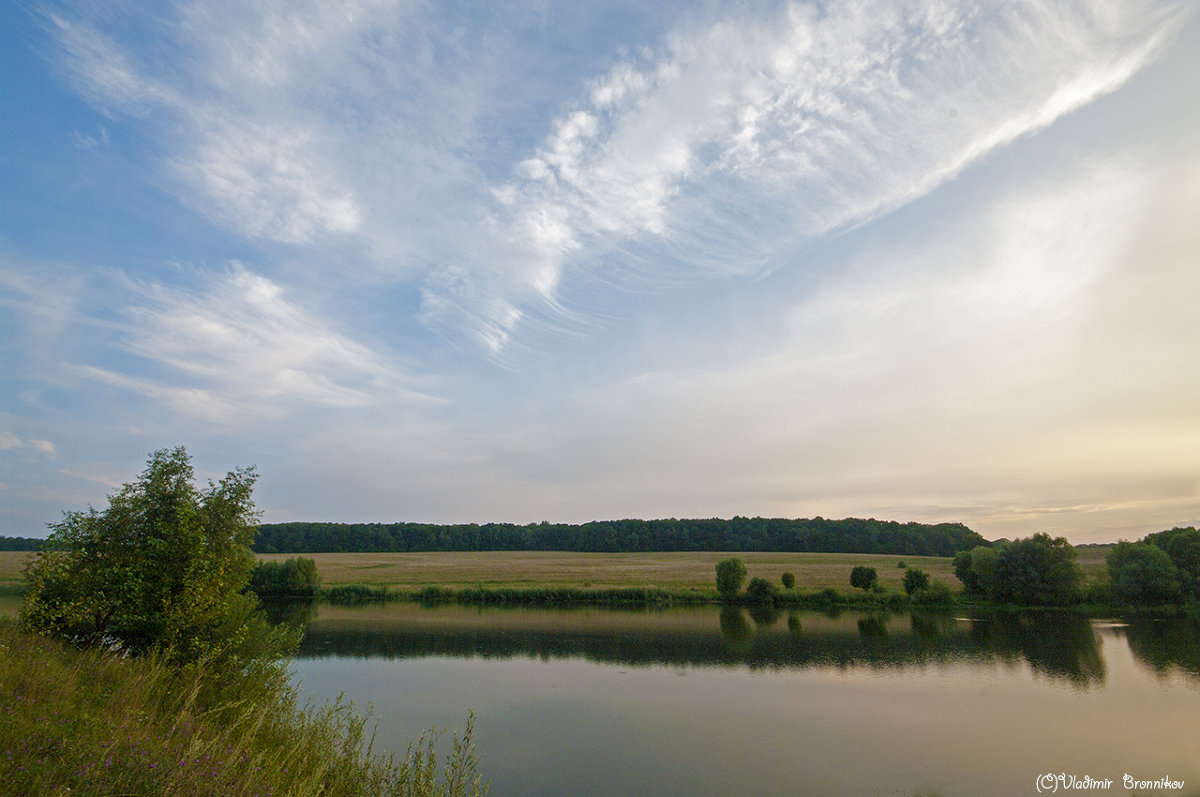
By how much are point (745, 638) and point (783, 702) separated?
1484 centimetres

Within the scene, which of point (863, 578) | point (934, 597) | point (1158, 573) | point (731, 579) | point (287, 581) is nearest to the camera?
point (1158, 573)

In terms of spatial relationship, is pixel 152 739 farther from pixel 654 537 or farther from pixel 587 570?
pixel 654 537

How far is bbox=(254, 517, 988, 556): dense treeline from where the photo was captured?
101938mm

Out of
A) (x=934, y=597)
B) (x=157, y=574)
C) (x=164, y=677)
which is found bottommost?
(x=934, y=597)

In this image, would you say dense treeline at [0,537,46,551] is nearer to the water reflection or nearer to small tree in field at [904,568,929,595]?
the water reflection

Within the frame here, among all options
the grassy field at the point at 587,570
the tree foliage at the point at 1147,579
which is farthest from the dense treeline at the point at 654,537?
the tree foliage at the point at 1147,579

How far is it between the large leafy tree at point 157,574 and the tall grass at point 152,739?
2.49 feet

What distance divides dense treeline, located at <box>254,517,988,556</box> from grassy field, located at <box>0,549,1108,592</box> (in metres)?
15.7

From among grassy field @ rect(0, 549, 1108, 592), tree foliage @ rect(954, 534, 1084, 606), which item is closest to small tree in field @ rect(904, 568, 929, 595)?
grassy field @ rect(0, 549, 1108, 592)

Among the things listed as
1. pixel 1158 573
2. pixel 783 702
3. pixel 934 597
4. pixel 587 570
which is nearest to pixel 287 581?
pixel 587 570

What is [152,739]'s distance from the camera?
5812 millimetres

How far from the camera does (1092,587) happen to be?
52500 mm

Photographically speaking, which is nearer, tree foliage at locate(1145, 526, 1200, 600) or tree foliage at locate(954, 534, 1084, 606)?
tree foliage at locate(1145, 526, 1200, 600)

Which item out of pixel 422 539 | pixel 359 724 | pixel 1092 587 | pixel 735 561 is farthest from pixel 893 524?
pixel 359 724
